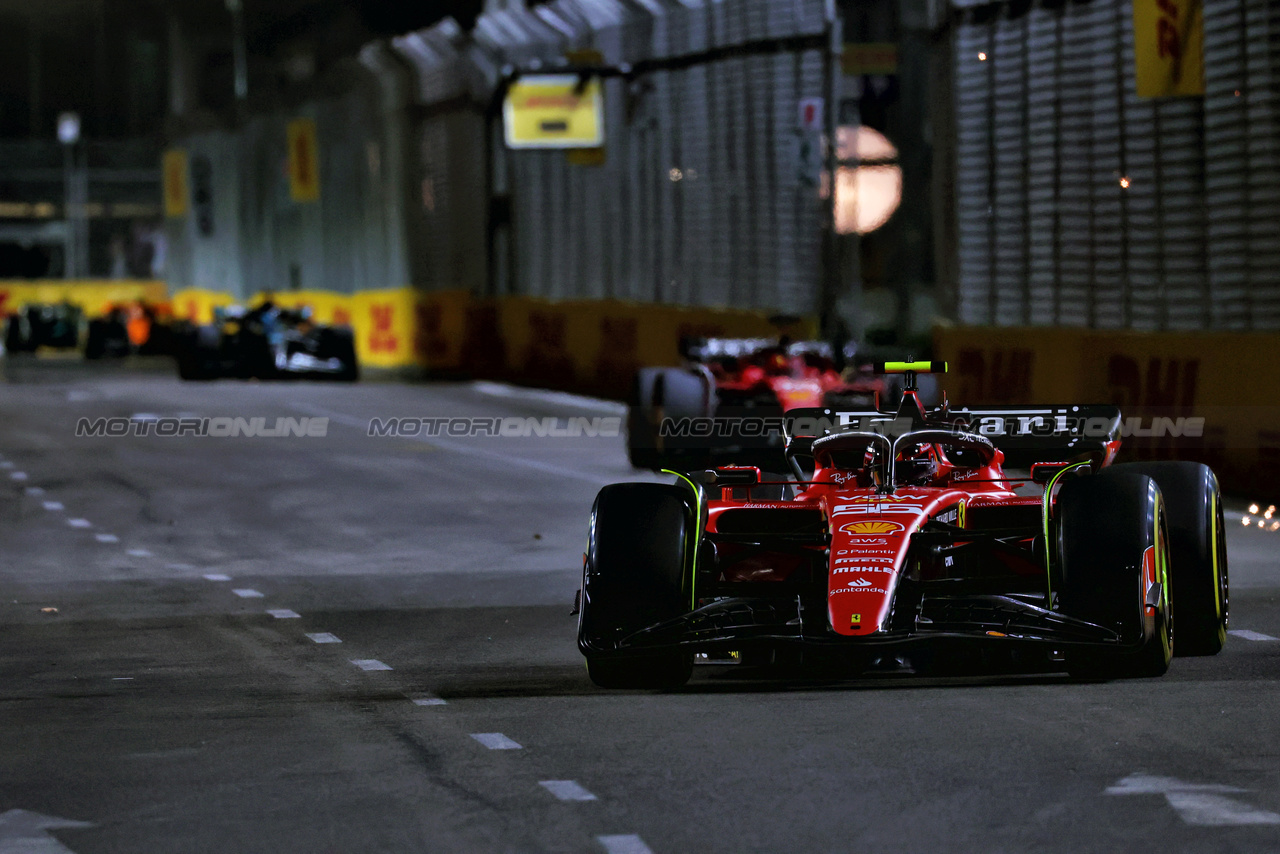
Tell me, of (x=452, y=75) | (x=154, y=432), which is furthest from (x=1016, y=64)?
(x=452, y=75)

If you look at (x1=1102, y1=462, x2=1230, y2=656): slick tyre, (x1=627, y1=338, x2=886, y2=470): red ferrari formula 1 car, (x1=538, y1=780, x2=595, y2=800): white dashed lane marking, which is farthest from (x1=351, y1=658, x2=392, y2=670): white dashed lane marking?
(x1=627, y1=338, x2=886, y2=470): red ferrari formula 1 car

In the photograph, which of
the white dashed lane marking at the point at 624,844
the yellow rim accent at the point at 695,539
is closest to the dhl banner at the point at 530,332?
the yellow rim accent at the point at 695,539

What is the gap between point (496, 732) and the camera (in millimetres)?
7969

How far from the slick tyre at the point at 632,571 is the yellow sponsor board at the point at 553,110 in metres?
24.4

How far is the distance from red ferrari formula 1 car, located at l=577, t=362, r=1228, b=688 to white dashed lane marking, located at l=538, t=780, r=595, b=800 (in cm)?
147

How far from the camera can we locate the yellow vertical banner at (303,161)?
5044 cm

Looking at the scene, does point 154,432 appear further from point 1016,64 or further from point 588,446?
point 1016,64

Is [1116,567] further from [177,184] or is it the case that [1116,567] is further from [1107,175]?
[177,184]

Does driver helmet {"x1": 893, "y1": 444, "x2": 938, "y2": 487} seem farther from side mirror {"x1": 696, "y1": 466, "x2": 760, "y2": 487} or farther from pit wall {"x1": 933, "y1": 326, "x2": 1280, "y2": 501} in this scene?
pit wall {"x1": 933, "y1": 326, "x2": 1280, "y2": 501}

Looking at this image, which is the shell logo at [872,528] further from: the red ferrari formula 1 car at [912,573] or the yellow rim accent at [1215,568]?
the yellow rim accent at [1215,568]

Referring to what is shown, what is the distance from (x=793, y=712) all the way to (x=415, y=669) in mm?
1941

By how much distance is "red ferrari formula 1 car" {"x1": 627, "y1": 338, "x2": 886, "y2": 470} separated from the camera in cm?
1908

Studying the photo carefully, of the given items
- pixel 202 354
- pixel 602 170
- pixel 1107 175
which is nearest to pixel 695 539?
pixel 1107 175

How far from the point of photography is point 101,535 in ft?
50.3
